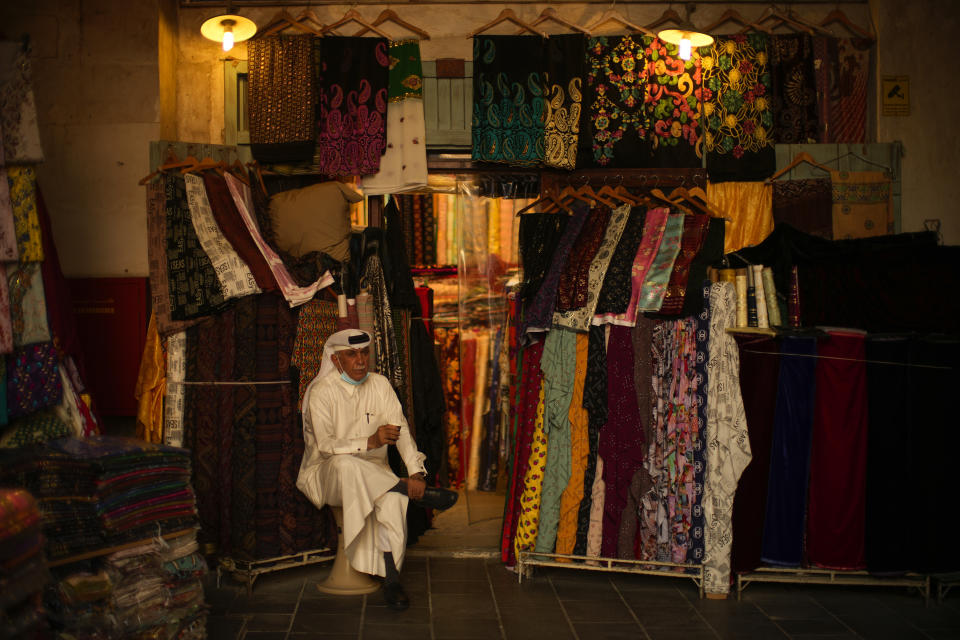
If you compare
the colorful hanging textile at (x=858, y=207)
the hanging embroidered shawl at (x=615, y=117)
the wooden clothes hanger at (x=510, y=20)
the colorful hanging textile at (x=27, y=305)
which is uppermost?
the wooden clothes hanger at (x=510, y=20)

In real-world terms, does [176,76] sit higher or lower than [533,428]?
higher

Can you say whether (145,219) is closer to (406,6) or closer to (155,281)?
(155,281)

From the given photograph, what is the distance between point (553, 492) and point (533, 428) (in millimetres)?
367

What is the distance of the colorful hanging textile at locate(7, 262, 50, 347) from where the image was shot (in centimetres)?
394

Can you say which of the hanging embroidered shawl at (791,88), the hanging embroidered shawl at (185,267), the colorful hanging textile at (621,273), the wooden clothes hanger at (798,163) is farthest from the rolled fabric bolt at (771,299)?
the hanging embroidered shawl at (185,267)

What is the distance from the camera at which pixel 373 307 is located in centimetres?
500

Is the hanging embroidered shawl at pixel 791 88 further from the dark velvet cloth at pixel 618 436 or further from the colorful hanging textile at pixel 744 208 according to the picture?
the dark velvet cloth at pixel 618 436

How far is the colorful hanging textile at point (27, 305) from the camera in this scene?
3.94m

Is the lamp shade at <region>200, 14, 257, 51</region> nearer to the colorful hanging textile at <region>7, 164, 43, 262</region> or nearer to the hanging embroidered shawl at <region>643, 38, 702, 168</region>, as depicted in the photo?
the colorful hanging textile at <region>7, 164, 43, 262</region>

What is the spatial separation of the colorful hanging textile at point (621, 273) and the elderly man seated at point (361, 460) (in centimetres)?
125

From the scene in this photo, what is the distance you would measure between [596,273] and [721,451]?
1.15 metres

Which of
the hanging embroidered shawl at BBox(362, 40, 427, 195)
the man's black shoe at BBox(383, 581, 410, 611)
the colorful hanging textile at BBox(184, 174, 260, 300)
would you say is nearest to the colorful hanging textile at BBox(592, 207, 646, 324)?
the hanging embroidered shawl at BBox(362, 40, 427, 195)

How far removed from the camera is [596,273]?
186 inches

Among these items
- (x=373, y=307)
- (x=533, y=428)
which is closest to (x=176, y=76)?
(x=373, y=307)
